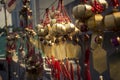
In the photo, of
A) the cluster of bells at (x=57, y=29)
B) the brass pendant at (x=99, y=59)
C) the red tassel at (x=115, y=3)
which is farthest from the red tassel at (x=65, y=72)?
the red tassel at (x=115, y=3)

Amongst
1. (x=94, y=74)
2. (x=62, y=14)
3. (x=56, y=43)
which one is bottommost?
(x=94, y=74)

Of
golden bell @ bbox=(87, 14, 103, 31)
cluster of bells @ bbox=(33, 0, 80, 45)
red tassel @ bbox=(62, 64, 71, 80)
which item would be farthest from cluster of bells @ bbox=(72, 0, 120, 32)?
red tassel @ bbox=(62, 64, 71, 80)

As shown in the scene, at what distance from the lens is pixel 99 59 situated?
162cm

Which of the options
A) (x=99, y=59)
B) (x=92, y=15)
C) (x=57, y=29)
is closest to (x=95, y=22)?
(x=92, y=15)

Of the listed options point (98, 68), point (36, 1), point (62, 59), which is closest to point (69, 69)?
point (62, 59)

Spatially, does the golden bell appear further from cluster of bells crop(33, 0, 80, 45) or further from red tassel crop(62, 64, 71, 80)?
red tassel crop(62, 64, 71, 80)

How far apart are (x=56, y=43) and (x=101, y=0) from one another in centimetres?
78

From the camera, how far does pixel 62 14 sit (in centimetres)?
235

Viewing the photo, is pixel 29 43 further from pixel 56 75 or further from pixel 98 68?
pixel 98 68

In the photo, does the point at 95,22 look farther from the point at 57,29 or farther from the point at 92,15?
the point at 57,29

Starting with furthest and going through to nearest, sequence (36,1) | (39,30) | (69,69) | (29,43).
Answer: (36,1), (29,43), (39,30), (69,69)

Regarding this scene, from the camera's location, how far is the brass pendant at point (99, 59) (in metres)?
1.59

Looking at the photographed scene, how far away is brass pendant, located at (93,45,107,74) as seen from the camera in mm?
1591

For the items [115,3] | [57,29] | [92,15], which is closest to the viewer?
[115,3]
